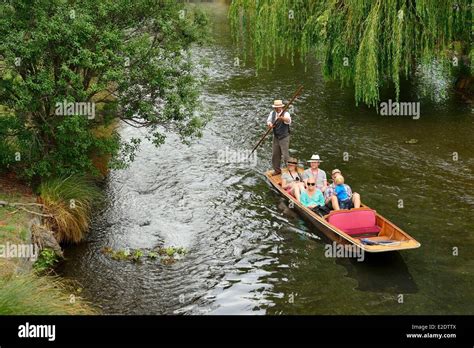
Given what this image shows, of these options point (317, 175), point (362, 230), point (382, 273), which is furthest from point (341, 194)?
point (382, 273)

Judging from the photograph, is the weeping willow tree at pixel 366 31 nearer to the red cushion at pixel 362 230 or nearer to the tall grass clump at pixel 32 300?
the red cushion at pixel 362 230

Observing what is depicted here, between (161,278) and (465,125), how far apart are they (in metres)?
10.7

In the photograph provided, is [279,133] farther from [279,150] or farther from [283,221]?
[283,221]

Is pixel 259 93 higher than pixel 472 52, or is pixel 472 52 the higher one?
pixel 472 52

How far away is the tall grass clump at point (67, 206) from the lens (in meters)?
11.1

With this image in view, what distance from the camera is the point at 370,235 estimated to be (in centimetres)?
1108

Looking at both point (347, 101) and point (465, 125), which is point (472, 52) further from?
point (347, 101)

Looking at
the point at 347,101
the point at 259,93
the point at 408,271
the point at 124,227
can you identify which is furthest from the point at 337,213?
the point at 259,93

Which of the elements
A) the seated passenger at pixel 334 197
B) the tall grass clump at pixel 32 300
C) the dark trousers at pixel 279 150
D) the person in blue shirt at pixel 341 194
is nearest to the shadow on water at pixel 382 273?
the seated passenger at pixel 334 197

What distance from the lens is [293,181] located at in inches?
522

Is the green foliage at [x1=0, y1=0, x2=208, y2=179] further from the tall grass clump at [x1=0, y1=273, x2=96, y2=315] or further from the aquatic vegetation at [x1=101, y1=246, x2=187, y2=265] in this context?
the tall grass clump at [x1=0, y1=273, x2=96, y2=315]

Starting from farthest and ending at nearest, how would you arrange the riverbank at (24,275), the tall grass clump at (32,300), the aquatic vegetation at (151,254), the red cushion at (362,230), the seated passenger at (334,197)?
the seated passenger at (334,197) < the red cushion at (362,230) < the aquatic vegetation at (151,254) < the riverbank at (24,275) < the tall grass clump at (32,300)

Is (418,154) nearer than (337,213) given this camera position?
No

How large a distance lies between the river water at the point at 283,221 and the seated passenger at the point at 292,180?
0.40 metres
